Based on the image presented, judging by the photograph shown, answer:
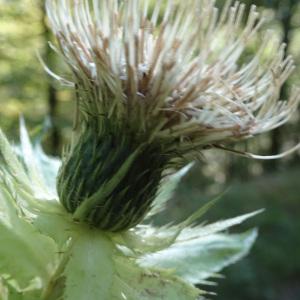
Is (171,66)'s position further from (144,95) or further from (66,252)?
(66,252)

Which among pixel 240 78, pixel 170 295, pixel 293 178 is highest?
pixel 240 78

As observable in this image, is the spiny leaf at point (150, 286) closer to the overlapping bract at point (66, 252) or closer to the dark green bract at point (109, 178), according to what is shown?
the overlapping bract at point (66, 252)

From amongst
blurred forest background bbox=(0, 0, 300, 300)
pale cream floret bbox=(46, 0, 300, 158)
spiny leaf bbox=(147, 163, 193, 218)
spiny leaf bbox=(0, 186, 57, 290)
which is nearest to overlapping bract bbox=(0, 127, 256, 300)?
spiny leaf bbox=(0, 186, 57, 290)

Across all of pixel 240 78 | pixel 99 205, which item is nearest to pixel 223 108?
pixel 240 78

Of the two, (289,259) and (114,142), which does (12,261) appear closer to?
(114,142)

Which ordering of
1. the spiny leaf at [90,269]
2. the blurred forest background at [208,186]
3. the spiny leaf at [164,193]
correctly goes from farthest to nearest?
1. the blurred forest background at [208,186]
2. the spiny leaf at [164,193]
3. the spiny leaf at [90,269]

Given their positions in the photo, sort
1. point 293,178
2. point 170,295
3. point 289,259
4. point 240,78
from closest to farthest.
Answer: point 170,295 < point 240,78 < point 289,259 < point 293,178

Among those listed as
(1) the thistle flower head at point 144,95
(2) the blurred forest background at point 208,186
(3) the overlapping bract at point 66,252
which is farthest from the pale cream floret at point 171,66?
(2) the blurred forest background at point 208,186

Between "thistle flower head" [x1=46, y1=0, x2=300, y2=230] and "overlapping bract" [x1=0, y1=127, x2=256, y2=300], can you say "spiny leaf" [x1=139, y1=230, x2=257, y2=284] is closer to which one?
"overlapping bract" [x1=0, y1=127, x2=256, y2=300]
